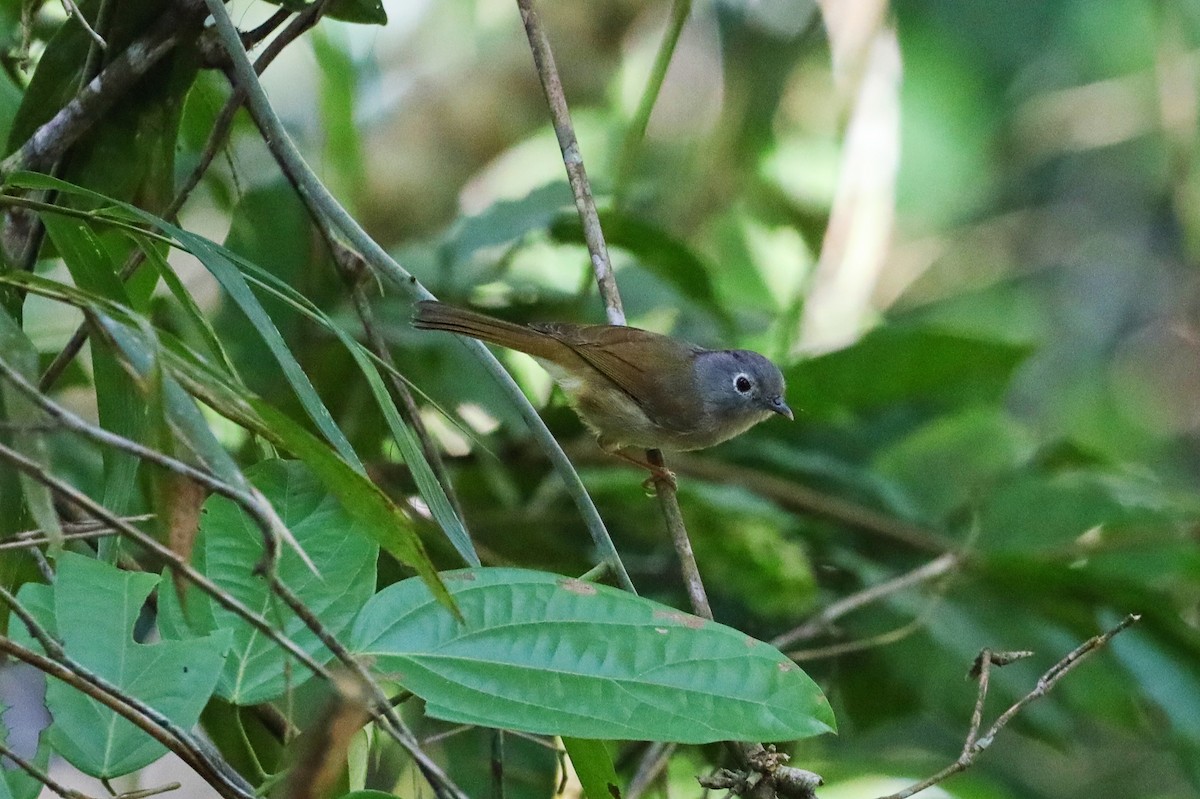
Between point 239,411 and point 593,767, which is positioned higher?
point 239,411

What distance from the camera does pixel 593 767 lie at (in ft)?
5.40

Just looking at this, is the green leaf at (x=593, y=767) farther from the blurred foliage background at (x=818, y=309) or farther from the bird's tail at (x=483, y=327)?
the bird's tail at (x=483, y=327)

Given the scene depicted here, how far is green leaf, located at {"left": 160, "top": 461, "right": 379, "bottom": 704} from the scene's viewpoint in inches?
56.8

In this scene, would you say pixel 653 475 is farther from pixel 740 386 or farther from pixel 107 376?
pixel 107 376

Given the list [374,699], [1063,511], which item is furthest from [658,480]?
[374,699]

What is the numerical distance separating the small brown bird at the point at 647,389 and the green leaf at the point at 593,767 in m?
2.08

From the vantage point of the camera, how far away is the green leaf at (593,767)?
1646mm

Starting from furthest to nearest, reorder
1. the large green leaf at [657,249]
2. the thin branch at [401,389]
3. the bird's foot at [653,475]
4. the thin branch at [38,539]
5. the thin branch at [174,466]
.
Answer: the large green leaf at [657,249] → the bird's foot at [653,475] → the thin branch at [401,389] → the thin branch at [38,539] → the thin branch at [174,466]

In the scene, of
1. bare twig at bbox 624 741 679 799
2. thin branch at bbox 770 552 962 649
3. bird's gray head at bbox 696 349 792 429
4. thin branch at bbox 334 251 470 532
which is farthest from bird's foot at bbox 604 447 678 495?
thin branch at bbox 334 251 470 532

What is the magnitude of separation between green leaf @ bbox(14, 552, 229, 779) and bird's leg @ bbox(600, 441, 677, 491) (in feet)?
5.07

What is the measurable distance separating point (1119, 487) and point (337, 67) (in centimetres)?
242

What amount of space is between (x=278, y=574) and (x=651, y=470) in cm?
186

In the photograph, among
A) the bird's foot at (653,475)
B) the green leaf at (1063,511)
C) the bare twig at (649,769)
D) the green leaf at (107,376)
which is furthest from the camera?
the green leaf at (1063,511)

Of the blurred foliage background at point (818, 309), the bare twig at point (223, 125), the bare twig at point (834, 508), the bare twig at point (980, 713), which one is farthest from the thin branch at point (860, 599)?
the bare twig at point (223, 125)
